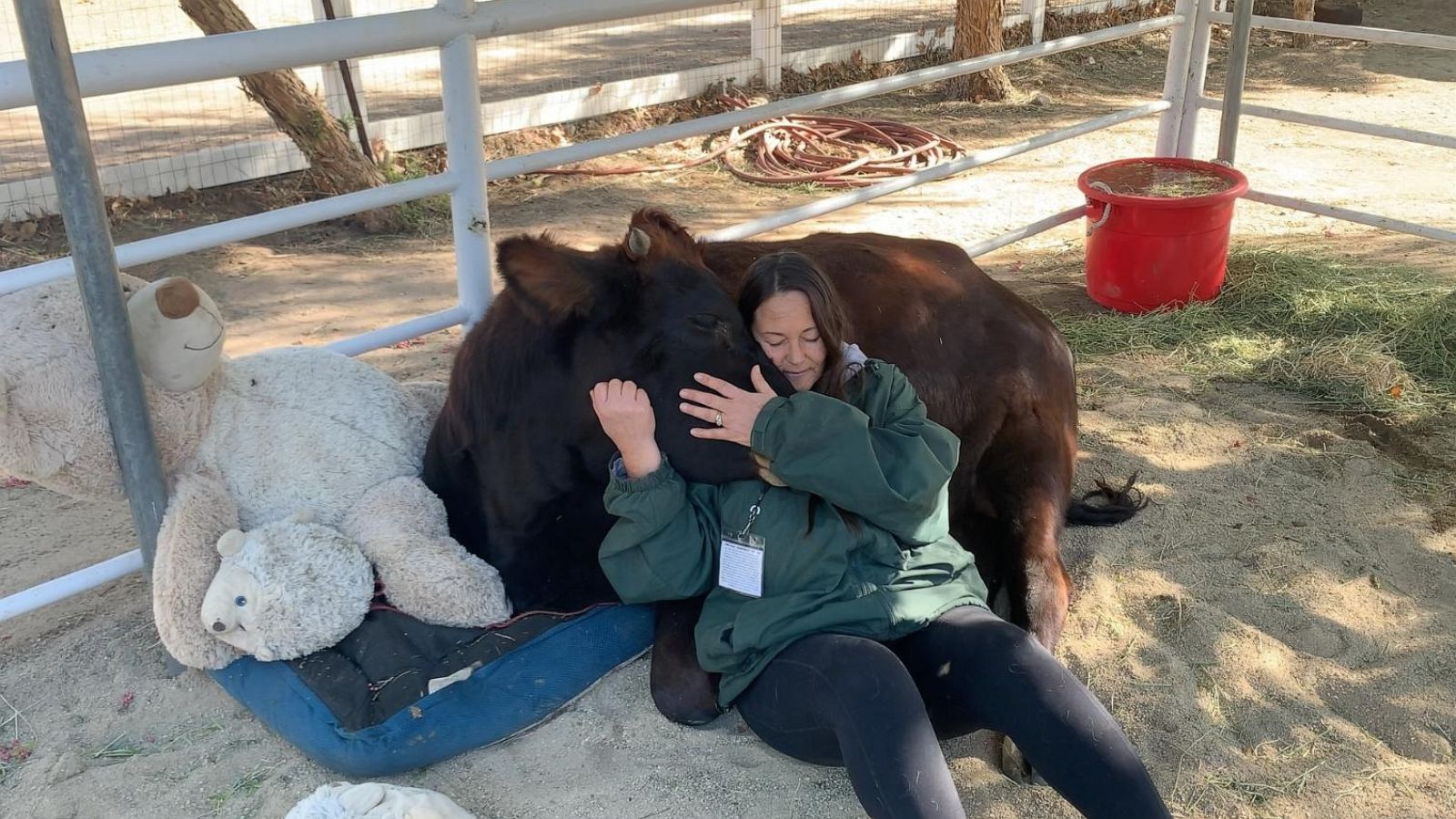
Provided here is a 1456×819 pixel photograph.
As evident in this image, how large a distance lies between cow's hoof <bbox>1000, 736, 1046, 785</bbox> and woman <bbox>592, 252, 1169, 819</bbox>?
0.16m

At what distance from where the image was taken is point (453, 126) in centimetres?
314

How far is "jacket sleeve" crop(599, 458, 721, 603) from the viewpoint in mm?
2369

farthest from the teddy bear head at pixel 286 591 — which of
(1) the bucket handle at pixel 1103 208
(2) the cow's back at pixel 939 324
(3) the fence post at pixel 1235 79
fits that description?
(3) the fence post at pixel 1235 79

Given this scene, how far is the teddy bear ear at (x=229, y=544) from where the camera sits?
8.12 feet

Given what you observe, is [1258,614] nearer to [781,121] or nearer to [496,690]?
[496,690]

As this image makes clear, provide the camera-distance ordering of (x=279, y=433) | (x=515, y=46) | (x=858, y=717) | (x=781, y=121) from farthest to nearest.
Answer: (x=515, y=46)
(x=781, y=121)
(x=279, y=433)
(x=858, y=717)

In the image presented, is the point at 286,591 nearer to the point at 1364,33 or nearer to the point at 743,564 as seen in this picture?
the point at 743,564

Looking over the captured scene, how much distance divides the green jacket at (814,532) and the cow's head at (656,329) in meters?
0.09

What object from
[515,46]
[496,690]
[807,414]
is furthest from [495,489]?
[515,46]

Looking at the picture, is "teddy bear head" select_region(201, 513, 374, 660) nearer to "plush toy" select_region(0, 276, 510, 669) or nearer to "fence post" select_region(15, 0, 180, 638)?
"plush toy" select_region(0, 276, 510, 669)

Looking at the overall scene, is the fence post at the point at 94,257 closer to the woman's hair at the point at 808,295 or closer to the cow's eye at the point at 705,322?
the cow's eye at the point at 705,322

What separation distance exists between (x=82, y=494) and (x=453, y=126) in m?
1.30

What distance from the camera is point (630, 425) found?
2.38 m

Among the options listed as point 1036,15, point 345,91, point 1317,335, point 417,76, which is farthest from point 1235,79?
point 1036,15
